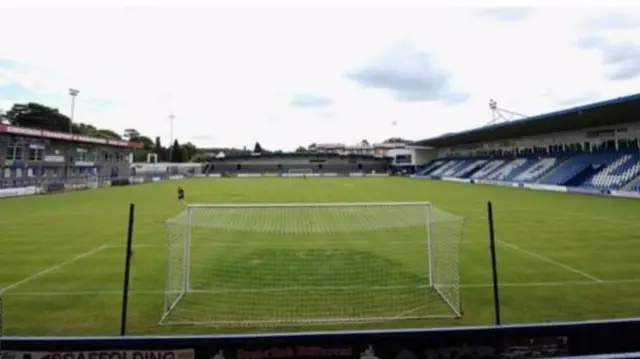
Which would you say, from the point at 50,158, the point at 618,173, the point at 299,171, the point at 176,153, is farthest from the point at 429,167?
the point at 176,153

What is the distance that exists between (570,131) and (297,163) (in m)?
74.0

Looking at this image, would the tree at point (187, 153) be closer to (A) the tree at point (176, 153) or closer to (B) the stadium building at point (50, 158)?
(A) the tree at point (176, 153)

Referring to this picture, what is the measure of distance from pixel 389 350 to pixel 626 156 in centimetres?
4137

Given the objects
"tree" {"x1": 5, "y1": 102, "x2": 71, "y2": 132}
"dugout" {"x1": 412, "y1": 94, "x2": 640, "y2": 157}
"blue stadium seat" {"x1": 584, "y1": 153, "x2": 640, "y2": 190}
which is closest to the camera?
"dugout" {"x1": 412, "y1": 94, "x2": 640, "y2": 157}

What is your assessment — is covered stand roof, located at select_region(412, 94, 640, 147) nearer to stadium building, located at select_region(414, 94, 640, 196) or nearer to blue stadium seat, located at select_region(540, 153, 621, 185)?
stadium building, located at select_region(414, 94, 640, 196)

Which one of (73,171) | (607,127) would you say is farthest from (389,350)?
(73,171)

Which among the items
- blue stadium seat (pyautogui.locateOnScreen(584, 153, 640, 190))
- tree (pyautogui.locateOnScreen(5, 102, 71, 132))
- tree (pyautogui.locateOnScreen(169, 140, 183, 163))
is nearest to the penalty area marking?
blue stadium seat (pyautogui.locateOnScreen(584, 153, 640, 190))

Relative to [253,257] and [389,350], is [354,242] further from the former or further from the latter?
[389,350]

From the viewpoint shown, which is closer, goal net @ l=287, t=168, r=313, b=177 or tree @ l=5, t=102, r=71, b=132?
tree @ l=5, t=102, r=71, b=132

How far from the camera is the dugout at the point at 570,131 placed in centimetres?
3269

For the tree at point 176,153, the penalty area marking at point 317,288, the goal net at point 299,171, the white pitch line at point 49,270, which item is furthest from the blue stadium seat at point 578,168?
the tree at point 176,153

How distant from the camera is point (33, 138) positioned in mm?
43344

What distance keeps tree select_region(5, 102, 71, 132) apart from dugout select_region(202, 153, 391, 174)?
3511cm

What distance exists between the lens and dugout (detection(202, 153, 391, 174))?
349 feet
